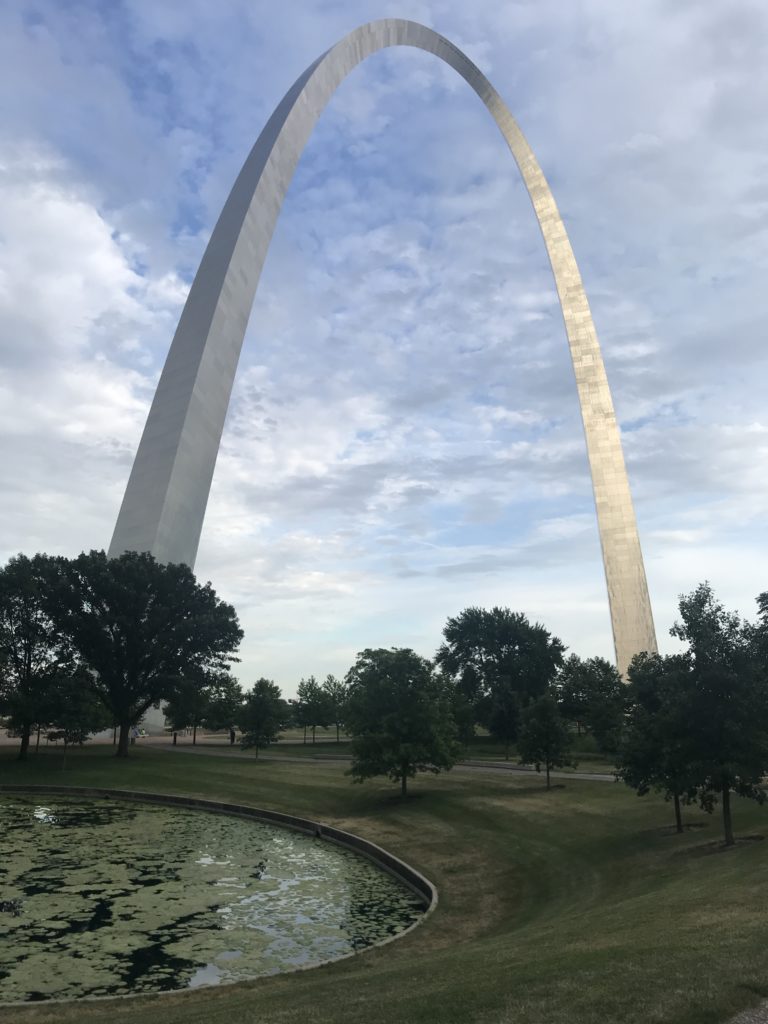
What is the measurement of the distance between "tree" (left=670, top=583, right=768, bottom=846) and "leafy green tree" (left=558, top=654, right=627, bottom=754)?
28604 millimetres

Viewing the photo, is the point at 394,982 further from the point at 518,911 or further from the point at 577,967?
the point at 518,911

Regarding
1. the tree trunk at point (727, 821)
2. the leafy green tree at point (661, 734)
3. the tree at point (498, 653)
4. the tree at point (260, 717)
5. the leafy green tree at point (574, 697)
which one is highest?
the tree at point (498, 653)

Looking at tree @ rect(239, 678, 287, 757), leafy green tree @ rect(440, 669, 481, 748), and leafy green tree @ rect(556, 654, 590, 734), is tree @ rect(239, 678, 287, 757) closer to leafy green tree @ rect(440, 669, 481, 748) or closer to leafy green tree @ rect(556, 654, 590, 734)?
leafy green tree @ rect(440, 669, 481, 748)

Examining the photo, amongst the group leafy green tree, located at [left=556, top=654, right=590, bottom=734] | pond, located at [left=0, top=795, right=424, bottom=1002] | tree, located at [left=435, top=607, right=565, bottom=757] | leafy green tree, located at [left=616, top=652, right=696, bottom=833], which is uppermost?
tree, located at [left=435, top=607, right=565, bottom=757]

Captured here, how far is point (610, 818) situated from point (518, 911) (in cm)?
1009

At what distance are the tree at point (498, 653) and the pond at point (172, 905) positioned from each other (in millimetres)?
52392

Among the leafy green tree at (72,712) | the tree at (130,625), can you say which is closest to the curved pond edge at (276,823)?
the leafy green tree at (72,712)

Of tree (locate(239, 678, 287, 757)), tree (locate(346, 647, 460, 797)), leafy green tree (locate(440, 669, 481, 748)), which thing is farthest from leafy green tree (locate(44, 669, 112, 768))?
leafy green tree (locate(440, 669, 481, 748))

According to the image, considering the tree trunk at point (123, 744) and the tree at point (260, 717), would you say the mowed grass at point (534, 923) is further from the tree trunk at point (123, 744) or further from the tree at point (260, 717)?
the tree at point (260, 717)

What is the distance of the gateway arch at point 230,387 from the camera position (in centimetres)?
4144

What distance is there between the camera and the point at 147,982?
44.4 feet

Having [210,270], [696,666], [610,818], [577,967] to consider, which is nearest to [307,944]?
[577,967]

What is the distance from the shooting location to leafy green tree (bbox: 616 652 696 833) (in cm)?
2256

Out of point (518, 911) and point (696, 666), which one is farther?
point (696, 666)
